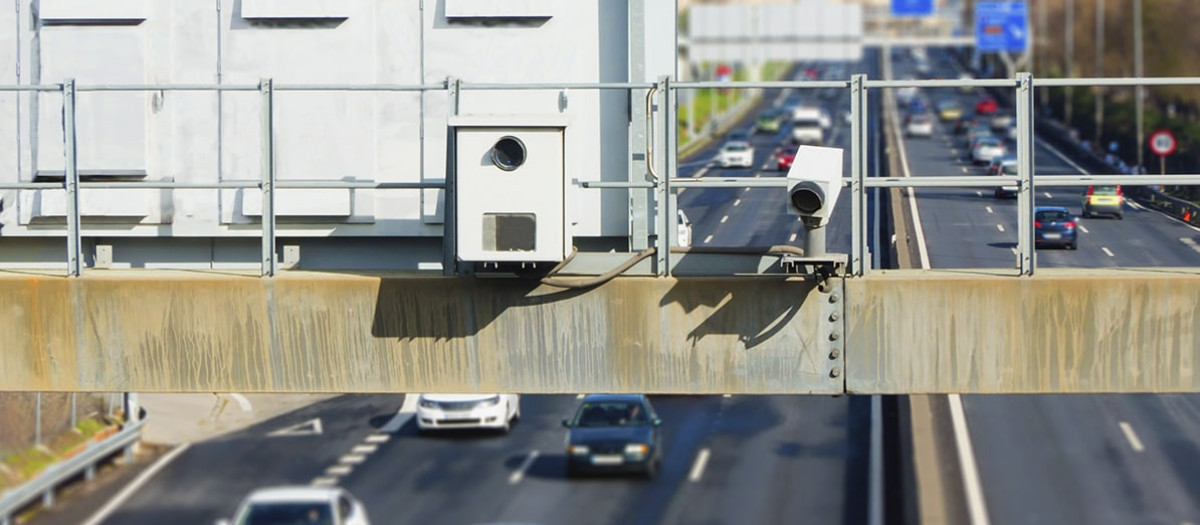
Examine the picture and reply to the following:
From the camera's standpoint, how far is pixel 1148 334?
10.4m

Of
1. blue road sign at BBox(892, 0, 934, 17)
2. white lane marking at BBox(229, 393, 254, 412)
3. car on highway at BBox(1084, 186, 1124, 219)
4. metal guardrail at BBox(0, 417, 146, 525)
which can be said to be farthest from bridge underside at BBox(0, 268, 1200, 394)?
blue road sign at BBox(892, 0, 934, 17)

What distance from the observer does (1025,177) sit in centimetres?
1036

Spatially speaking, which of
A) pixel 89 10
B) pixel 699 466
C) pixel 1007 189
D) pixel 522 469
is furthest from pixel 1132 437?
pixel 89 10

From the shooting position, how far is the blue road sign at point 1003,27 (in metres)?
94.8

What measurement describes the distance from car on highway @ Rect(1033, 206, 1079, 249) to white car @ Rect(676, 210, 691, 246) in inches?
90.4

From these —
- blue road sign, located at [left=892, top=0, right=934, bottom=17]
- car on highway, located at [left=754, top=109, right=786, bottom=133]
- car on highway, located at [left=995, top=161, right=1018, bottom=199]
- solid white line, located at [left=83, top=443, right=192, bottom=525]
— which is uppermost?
blue road sign, located at [left=892, top=0, right=934, bottom=17]

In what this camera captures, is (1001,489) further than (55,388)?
Yes

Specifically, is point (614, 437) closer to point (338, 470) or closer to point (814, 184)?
point (338, 470)

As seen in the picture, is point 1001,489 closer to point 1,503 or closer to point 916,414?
point 916,414

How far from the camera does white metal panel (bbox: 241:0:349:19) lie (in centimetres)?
1179

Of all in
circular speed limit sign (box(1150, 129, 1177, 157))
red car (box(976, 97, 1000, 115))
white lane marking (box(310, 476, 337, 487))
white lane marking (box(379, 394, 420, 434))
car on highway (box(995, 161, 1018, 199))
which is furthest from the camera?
red car (box(976, 97, 1000, 115))

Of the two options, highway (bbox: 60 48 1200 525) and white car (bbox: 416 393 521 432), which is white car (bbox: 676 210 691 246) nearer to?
highway (bbox: 60 48 1200 525)

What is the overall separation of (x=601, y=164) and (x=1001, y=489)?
61.8 ft

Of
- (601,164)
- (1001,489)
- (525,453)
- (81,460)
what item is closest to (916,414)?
(1001,489)
